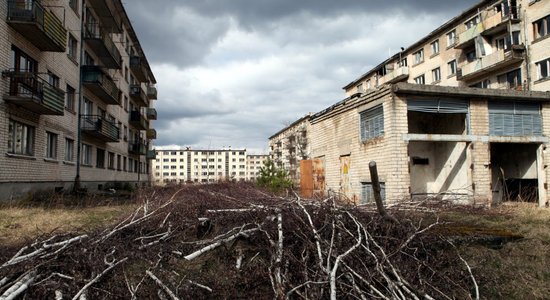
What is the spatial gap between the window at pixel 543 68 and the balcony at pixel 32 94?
26411mm

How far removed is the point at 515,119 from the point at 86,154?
A: 2157cm

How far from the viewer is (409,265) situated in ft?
14.3

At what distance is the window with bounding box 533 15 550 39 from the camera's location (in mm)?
22609

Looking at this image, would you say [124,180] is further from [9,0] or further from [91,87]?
[9,0]

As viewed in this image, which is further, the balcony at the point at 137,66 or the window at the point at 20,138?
the balcony at the point at 137,66

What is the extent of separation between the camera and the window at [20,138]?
44.5 ft

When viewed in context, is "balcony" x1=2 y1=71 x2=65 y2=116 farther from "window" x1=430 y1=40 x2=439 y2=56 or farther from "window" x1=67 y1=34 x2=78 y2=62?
"window" x1=430 y1=40 x2=439 y2=56

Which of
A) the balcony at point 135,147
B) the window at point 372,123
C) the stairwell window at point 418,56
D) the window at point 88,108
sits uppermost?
the stairwell window at point 418,56

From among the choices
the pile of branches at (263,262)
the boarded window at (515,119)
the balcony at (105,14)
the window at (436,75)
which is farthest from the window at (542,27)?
the balcony at (105,14)

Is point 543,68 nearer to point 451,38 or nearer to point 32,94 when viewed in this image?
point 451,38

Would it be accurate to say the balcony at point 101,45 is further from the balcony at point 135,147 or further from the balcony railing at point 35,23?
the balcony at point 135,147

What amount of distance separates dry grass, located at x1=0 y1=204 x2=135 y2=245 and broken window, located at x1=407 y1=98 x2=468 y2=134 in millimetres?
9377

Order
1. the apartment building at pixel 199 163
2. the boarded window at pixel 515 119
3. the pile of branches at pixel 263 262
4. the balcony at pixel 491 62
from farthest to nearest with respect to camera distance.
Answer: the apartment building at pixel 199 163, the balcony at pixel 491 62, the boarded window at pixel 515 119, the pile of branches at pixel 263 262

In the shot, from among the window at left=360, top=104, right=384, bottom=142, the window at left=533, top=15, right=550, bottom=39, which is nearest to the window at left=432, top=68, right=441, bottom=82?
the window at left=533, top=15, right=550, bottom=39
